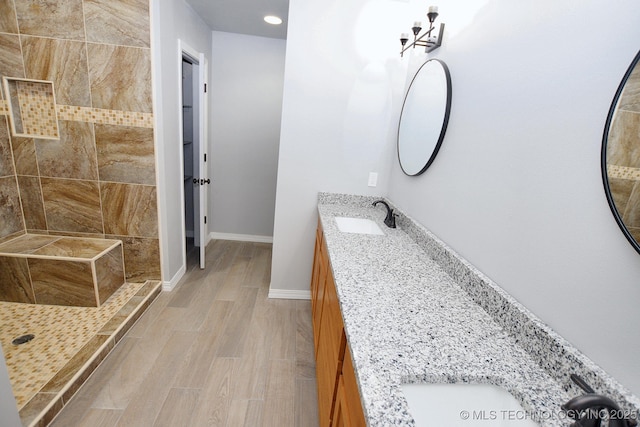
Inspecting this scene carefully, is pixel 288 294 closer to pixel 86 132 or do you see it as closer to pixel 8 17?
pixel 86 132

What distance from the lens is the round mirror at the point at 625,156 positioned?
666 mm

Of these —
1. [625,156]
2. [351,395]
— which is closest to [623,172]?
[625,156]

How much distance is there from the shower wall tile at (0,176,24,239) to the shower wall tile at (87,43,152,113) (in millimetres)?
907

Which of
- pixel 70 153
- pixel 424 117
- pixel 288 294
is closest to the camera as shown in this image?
pixel 424 117

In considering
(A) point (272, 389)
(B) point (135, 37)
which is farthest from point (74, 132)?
(A) point (272, 389)

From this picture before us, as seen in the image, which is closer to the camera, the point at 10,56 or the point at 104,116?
the point at 10,56

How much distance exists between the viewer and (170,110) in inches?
96.7

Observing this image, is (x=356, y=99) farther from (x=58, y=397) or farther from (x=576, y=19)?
(x=58, y=397)

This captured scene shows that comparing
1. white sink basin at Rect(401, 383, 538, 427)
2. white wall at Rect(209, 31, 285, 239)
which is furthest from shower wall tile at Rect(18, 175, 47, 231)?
white sink basin at Rect(401, 383, 538, 427)

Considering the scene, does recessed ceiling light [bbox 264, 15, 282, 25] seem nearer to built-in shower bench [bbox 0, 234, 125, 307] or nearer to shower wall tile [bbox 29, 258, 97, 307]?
built-in shower bench [bbox 0, 234, 125, 307]

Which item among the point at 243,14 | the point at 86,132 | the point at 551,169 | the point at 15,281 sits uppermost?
the point at 243,14

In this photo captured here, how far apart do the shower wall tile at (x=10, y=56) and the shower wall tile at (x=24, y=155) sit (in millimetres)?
467

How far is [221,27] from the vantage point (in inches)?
123

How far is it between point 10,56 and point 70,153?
73 centimetres
